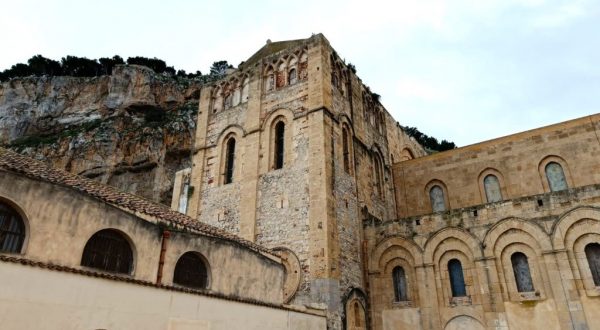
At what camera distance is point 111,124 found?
38.9m

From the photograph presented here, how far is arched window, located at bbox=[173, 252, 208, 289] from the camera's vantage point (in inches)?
382

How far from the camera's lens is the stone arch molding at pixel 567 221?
12.4 metres

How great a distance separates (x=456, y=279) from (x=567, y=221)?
3.97 meters

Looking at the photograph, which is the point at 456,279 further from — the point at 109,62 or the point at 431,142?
the point at 109,62

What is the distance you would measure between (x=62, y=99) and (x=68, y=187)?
46.4 meters

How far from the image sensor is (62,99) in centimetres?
4688

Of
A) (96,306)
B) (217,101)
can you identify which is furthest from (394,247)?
(217,101)

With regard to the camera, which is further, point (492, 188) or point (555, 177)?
point (492, 188)

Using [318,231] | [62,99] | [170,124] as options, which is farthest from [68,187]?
[62,99]

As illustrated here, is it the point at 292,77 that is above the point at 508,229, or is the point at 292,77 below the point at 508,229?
above

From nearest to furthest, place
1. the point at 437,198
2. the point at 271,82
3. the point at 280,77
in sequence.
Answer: the point at 280,77 → the point at 271,82 → the point at 437,198

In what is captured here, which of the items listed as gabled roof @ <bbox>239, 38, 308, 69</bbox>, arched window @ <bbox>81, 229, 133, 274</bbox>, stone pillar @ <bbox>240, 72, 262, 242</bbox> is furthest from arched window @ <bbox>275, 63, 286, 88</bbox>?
arched window @ <bbox>81, 229, 133, 274</bbox>

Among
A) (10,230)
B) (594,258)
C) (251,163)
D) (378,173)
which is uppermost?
(378,173)

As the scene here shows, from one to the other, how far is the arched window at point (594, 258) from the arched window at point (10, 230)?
583 inches
